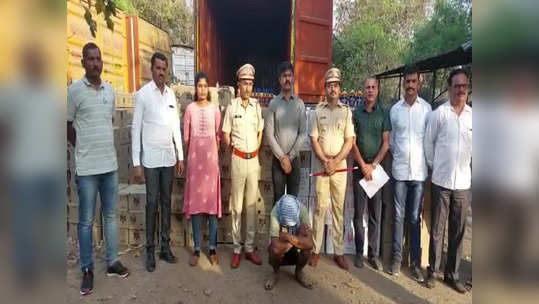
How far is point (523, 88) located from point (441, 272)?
362cm

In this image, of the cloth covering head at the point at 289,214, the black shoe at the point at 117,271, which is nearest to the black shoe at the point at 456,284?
the cloth covering head at the point at 289,214

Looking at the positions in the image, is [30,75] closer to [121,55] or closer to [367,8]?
[121,55]

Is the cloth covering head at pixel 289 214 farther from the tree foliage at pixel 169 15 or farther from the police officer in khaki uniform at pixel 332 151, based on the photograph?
the tree foliage at pixel 169 15

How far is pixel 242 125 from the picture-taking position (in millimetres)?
3660

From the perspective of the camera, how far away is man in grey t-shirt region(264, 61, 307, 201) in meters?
3.71

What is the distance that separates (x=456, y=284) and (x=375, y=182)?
3.96 feet

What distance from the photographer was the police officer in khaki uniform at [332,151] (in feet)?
12.0

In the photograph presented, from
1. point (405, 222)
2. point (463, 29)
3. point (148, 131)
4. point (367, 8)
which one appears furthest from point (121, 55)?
point (367, 8)

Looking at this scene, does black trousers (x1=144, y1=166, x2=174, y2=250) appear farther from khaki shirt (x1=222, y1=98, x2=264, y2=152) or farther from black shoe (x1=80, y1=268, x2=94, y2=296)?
khaki shirt (x1=222, y1=98, x2=264, y2=152)

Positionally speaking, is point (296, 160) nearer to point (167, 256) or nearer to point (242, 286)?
point (242, 286)

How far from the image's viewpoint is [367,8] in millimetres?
22953

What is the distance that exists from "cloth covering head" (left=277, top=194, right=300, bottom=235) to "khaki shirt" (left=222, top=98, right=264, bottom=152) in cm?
72

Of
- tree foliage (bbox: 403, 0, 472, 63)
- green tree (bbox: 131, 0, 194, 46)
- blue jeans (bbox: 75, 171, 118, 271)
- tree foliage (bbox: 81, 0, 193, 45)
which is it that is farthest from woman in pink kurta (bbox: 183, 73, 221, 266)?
green tree (bbox: 131, 0, 194, 46)

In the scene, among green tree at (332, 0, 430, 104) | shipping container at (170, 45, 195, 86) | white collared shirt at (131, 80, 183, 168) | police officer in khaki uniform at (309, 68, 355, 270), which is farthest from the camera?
green tree at (332, 0, 430, 104)
